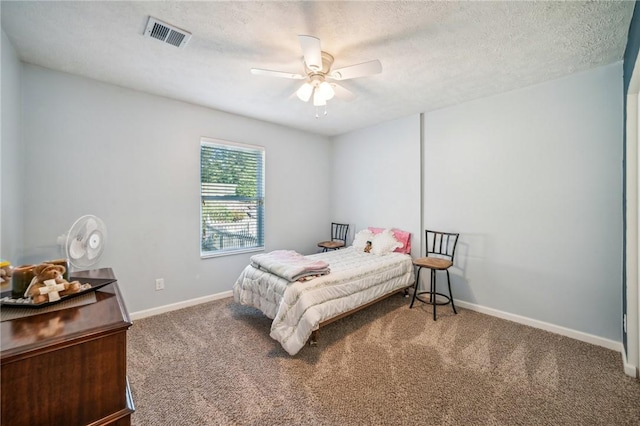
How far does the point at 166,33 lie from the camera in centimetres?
192

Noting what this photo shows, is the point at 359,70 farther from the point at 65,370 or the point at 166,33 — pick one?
the point at 65,370

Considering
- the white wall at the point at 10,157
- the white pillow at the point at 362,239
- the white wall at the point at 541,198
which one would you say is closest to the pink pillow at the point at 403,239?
the white pillow at the point at 362,239

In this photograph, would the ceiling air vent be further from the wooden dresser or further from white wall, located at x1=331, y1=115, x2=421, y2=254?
white wall, located at x1=331, y1=115, x2=421, y2=254

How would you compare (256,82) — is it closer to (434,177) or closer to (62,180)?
(62,180)

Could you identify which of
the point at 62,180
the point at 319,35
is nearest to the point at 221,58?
the point at 319,35

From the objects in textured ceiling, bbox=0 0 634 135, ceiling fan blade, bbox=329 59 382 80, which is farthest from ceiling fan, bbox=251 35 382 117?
textured ceiling, bbox=0 0 634 135

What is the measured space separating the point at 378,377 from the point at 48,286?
2044mm

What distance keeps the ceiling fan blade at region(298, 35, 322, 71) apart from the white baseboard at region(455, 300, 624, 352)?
124 inches

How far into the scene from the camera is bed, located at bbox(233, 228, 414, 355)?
2.28m

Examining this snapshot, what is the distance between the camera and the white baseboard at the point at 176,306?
9.65ft

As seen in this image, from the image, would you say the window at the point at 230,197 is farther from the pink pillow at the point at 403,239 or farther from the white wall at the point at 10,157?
the pink pillow at the point at 403,239

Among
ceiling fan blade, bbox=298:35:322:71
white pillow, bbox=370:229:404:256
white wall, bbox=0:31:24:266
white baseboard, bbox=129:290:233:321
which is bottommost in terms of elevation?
white baseboard, bbox=129:290:233:321

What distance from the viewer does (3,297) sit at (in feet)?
3.84

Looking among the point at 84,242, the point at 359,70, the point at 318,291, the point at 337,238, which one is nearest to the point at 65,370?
the point at 84,242
